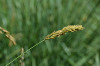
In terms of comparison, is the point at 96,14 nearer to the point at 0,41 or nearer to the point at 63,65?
the point at 63,65

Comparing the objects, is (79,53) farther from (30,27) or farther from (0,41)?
(0,41)

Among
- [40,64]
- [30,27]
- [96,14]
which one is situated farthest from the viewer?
[96,14]

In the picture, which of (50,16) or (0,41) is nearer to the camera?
(0,41)

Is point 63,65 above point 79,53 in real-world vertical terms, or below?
below

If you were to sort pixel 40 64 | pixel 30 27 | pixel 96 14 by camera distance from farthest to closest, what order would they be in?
1. pixel 96 14
2. pixel 30 27
3. pixel 40 64

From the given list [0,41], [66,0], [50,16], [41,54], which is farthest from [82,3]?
[0,41]

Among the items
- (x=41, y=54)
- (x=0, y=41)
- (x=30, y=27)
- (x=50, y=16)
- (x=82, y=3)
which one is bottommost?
(x=41, y=54)
